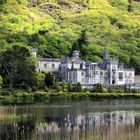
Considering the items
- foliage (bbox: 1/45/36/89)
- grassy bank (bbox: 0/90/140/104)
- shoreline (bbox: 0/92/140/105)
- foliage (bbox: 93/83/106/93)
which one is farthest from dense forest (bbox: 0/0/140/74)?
shoreline (bbox: 0/92/140/105)

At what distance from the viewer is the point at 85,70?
116 meters

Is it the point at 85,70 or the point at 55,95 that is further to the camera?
the point at 85,70

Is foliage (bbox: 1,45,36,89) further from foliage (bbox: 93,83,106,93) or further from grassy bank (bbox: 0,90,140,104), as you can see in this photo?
foliage (bbox: 93,83,106,93)

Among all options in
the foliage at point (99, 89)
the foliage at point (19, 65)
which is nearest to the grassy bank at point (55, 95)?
the foliage at point (99, 89)

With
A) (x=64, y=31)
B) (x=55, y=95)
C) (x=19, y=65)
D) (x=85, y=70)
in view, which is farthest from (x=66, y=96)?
(x=64, y=31)

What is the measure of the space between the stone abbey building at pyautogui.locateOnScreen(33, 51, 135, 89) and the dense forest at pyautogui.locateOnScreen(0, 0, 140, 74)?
8273 mm

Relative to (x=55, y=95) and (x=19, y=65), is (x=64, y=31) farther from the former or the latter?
(x=55, y=95)

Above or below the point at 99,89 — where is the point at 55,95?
below

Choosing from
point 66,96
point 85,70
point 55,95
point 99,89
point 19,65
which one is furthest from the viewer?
point 85,70

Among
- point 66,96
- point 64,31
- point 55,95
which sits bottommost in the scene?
point 66,96

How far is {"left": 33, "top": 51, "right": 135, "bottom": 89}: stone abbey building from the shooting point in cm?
11531

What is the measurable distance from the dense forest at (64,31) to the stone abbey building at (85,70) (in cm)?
827

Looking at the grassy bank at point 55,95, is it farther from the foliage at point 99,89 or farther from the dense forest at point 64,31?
the dense forest at point 64,31

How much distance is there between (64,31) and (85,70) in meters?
53.1
